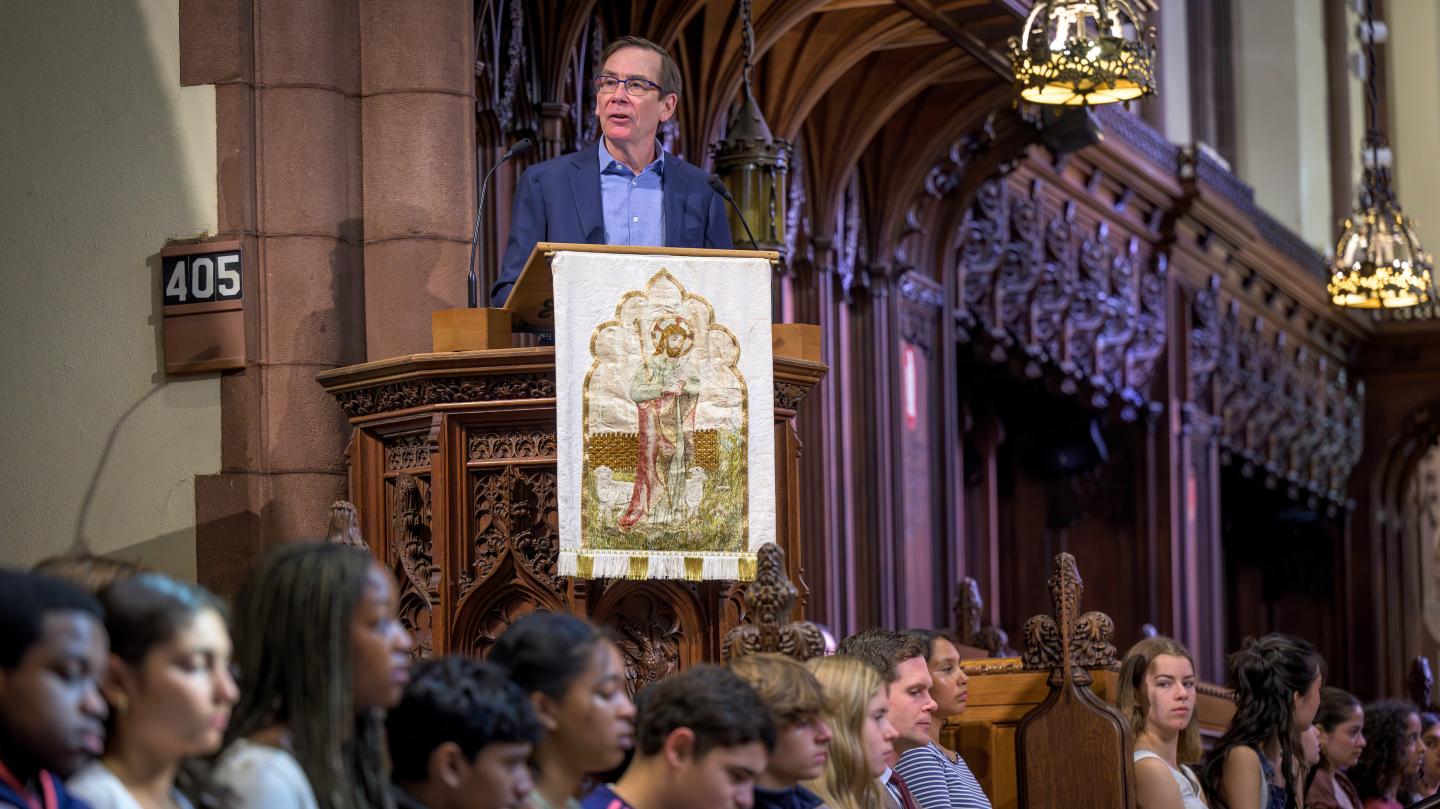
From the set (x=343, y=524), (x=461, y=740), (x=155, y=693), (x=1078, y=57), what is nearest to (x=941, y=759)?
(x=343, y=524)

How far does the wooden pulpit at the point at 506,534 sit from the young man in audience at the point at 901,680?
0.26 meters

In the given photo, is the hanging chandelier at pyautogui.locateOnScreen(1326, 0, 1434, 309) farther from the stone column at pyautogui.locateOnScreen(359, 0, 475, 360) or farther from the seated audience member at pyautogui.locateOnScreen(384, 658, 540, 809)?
the seated audience member at pyautogui.locateOnScreen(384, 658, 540, 809)

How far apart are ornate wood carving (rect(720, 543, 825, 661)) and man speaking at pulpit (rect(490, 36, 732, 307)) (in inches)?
54.6

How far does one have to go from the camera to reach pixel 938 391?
40.4 feet

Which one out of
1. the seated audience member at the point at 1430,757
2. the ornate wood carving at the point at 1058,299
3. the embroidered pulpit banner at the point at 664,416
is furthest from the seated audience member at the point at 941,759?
the ornate wood carving at the point at 1058,299

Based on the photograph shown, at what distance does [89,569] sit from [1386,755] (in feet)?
21.8

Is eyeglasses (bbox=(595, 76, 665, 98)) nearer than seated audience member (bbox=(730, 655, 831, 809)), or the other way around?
seated audience member (bbox=(730, 655, 831, 809))

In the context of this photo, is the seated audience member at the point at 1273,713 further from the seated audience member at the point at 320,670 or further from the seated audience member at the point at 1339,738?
the seated audience member at the point at 320,670

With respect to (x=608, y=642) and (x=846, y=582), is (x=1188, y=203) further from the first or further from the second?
(x=608, y=642)

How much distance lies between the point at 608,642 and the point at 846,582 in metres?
7.37

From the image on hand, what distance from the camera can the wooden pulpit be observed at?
19.1ft

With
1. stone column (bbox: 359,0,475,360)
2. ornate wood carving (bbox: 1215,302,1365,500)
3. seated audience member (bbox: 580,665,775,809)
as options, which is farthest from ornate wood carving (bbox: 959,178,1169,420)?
seated audience member (bbox: 580,665,775,809)

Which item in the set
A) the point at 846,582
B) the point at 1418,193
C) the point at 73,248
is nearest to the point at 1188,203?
the point at 846,582

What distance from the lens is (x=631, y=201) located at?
6.20 meters
